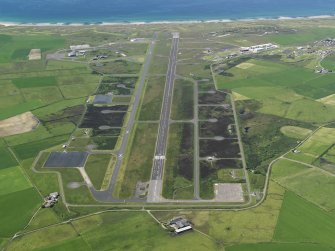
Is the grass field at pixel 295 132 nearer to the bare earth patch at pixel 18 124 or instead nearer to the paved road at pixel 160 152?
the paved road at pixel 160 152

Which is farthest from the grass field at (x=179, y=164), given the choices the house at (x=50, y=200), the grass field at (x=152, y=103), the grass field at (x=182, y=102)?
the house at (x=50, y=200)

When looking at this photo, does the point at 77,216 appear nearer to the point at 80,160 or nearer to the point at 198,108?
the point at 80,160

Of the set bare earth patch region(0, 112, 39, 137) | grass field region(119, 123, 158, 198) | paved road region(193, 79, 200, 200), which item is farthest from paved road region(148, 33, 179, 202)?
bare earth patch region(0, 112, 39, 137)

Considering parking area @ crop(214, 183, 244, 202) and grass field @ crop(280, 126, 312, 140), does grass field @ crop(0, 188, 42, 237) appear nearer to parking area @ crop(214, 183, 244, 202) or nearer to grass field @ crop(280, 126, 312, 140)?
parking area @ crop(214, 183, 244, 202)

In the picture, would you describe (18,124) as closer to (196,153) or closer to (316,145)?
(196,153)

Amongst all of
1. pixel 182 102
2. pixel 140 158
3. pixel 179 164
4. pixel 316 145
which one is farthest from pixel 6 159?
pixel 316 145

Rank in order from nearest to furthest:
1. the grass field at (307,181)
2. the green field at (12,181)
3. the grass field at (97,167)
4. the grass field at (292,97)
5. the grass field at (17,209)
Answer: the grass field at (17,209) < the grass field at (307,181) < the green field at (12,181) < the grass field at (97,167) < the grass field at (292,97)
